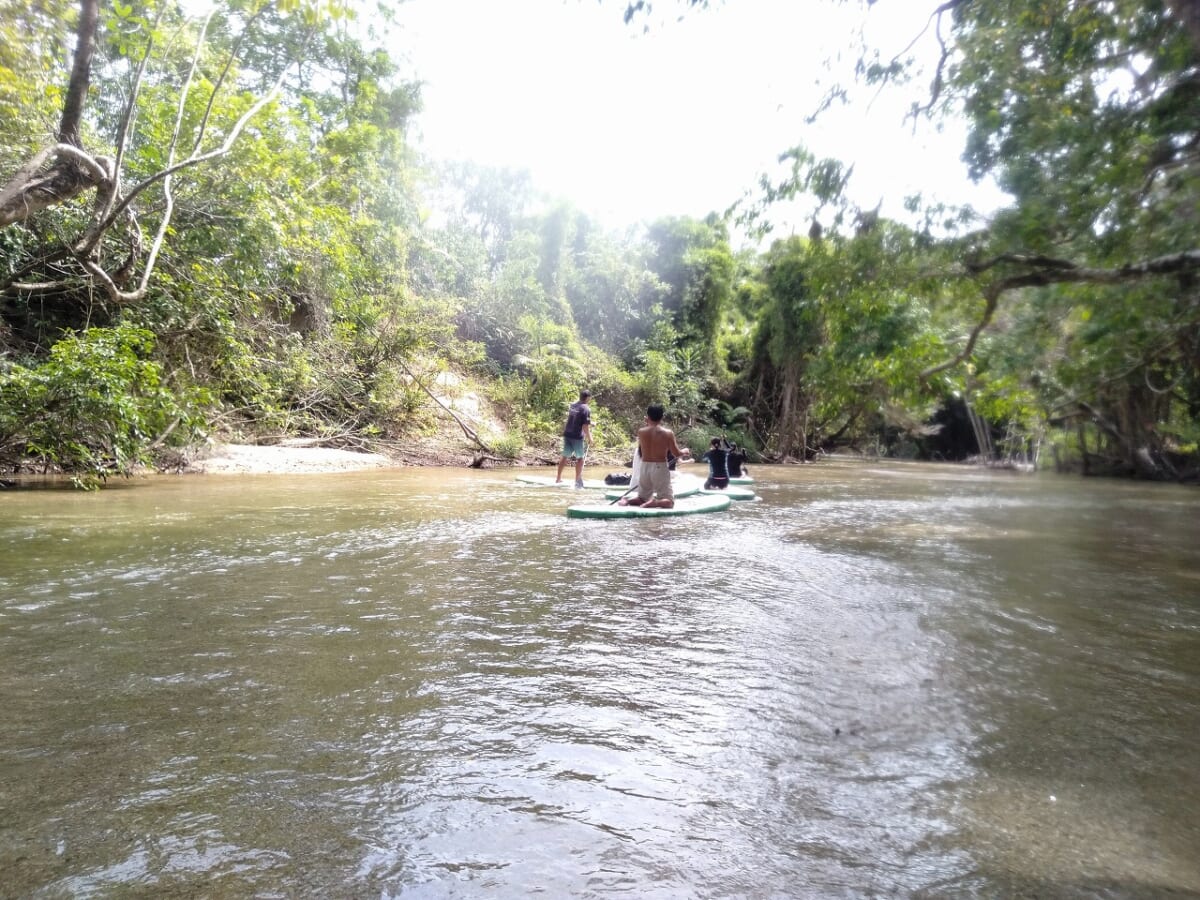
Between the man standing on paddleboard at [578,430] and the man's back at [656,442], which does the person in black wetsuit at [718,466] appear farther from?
the man's back at [656,442]

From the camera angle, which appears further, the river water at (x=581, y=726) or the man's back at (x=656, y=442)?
the man's back at (x=656, y=442)

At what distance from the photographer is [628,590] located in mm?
4414

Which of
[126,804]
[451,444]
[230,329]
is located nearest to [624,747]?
[126,804]

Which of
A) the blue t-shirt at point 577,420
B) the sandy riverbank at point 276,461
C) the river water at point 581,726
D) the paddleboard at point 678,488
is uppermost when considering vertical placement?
the blue t-shirt at point 577,420

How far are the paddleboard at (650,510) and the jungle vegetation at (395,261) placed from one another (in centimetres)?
255

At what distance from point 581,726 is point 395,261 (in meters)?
17.1

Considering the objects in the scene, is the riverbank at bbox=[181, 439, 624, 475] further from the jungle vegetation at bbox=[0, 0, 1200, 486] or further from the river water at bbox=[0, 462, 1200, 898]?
the river water at bbox=[0, 462, 1200, 898]

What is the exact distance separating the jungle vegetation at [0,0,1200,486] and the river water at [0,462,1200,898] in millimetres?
3137

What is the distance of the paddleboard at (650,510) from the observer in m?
7.36

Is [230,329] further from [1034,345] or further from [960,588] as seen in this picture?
[1034,345]

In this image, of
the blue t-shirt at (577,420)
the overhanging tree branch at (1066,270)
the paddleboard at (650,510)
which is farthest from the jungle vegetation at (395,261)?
the blue t-shirt at (577,420)

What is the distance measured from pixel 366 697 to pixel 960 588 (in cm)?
390

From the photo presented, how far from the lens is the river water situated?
5.41 feet

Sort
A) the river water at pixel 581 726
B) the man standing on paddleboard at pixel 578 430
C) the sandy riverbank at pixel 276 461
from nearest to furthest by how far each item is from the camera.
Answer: the river water at pixel 581 726 → the man standing on paddleboard at pixel 578 430 → the sandy riverbank at pixel 276 461
